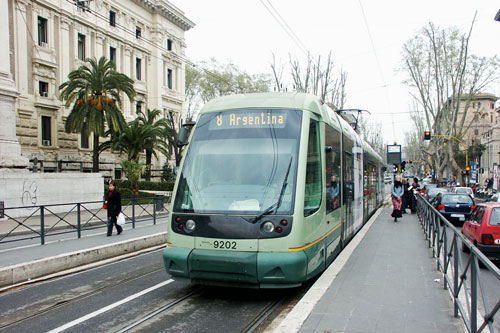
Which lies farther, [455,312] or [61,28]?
[61,28]

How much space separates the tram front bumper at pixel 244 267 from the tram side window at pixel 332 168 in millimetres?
1855

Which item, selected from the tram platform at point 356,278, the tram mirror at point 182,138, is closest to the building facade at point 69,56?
the tram platform at point 356,278

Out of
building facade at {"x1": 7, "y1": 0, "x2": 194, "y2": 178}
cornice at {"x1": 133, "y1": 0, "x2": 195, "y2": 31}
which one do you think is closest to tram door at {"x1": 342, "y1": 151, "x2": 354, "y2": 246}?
building facade at {"x1": 7, "y1": 0, "x2": 194, "y2": 178}

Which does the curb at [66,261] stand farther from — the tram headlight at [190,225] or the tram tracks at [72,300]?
the tram headlight at [190,225]

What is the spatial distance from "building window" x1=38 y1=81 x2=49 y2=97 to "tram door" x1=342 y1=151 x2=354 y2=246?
1129 inches

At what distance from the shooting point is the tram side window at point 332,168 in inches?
307

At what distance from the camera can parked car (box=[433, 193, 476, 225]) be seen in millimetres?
18828

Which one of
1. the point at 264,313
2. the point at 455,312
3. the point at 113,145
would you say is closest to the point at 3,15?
the point at 113,145

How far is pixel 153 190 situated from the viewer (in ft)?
122

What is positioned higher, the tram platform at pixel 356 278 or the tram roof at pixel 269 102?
the tram roof at pixel 269 102

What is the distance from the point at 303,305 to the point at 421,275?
289 cm

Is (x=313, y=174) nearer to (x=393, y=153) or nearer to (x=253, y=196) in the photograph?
(x=253, y=196)

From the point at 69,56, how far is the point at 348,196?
3149 centimetres

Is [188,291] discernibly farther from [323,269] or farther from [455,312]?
[455,312]
